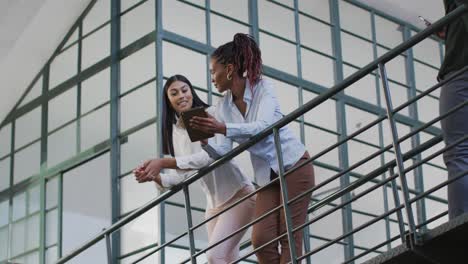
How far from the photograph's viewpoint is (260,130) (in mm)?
6660

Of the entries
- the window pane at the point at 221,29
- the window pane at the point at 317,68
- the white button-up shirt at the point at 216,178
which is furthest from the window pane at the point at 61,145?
the white button-up shirt at the point at 216,178

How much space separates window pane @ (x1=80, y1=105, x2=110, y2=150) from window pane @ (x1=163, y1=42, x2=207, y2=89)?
3.66ft

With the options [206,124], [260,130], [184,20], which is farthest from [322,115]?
[206,124]

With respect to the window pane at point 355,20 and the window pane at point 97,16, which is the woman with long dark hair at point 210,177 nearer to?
the window pane at point 97,16

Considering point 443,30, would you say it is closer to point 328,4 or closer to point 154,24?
point 154,24

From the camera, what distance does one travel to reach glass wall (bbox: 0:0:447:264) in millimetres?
13078

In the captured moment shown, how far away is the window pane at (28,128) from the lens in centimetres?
1493

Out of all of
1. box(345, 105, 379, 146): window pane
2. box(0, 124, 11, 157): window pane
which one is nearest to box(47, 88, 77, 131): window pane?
box(0, 124, 11, 157): window pane

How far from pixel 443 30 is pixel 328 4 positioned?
30.9 feet

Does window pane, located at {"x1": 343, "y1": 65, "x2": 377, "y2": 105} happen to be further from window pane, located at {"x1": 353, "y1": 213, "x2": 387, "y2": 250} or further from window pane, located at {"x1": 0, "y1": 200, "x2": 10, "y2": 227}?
window pane, located at {"x1": 0, "y1": 200, "x2": 10, "y2": 227}

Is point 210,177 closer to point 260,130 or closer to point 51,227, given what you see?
point 260,130

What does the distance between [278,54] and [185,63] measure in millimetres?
1686

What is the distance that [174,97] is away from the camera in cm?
764

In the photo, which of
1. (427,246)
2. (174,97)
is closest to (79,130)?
(174,97)
